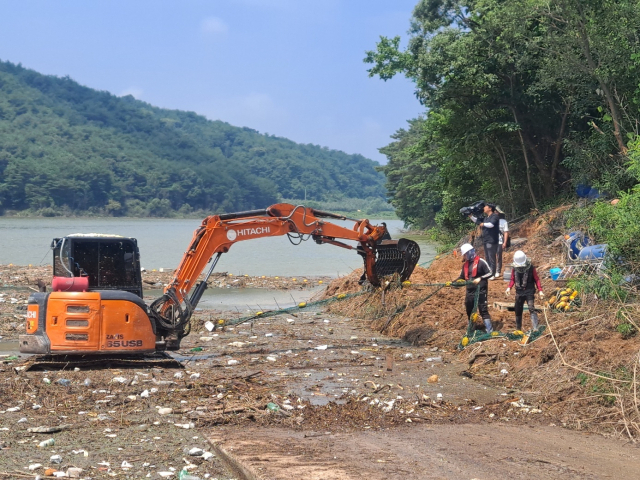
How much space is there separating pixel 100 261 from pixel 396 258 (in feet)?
17.2

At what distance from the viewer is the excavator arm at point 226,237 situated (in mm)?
11383

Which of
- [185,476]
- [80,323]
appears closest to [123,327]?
[80,323]

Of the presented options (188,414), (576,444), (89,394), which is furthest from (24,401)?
(576,444)

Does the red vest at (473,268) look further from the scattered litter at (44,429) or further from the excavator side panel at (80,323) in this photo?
the scattered litter at (44,429)

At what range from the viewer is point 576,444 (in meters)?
7.32

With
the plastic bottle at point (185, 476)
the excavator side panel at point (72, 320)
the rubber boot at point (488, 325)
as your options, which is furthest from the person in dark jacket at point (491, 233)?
the plastic bottle at point (185, 476)

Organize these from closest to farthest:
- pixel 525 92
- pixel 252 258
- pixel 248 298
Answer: pixel 248 298 < pixel 525 92 < pixel 252 258

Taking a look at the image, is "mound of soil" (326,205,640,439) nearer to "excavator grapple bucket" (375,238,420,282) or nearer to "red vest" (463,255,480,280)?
"excavator grapple bucket" (375,238,420,282)

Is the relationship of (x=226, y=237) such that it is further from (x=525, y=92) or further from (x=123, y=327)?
(x=525, y=92)

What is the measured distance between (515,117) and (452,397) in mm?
17677

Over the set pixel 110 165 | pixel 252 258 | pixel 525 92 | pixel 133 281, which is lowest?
pixel 252 258

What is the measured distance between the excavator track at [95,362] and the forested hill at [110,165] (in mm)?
94537

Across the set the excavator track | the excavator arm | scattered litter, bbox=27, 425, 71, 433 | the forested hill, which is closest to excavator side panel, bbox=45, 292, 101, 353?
the excavator track

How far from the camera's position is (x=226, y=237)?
39.5 feet
